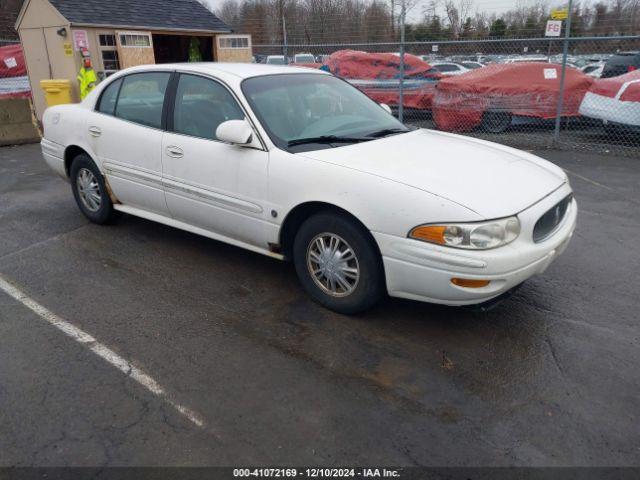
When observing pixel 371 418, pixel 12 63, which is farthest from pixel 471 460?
pixel 12 63

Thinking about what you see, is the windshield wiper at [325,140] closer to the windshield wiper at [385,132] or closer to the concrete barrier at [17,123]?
the windshield wiper at [385,132]

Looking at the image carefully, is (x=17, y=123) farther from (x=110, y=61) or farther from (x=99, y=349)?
(x=99, y=349)

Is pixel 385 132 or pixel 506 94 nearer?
pixel 385 132

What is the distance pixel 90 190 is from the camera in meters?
5.47

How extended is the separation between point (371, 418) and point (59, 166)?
4579 millimetres

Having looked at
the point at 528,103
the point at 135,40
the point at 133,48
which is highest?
the point at 135,40

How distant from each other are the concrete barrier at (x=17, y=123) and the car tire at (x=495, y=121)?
9548 mm

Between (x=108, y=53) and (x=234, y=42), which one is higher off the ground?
(x=234, y=42)

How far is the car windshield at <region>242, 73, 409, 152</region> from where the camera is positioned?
3.94m

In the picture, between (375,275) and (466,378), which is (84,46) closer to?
(375,275)

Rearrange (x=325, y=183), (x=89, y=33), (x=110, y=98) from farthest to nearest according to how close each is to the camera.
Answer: (x=89, y=33) → (x=110, y=98) → (x=325, y=183)

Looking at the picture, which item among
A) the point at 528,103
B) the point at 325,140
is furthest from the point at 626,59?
the point at 325,140

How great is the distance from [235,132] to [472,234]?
180cm

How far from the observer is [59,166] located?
5707 millimetres
